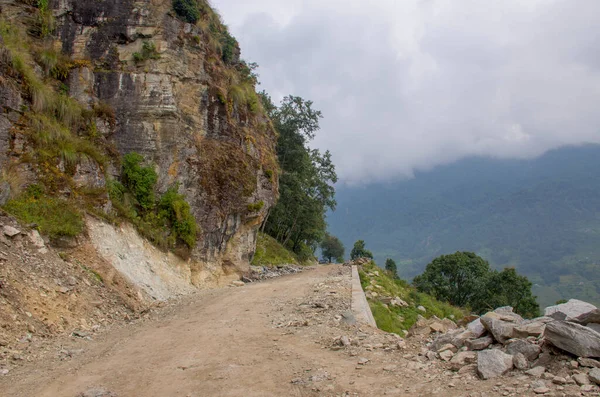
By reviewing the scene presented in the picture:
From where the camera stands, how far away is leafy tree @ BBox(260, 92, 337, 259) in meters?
37.3

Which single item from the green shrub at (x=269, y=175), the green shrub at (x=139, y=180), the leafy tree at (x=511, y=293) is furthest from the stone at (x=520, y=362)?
the leafy tree at (x=511, y=293)

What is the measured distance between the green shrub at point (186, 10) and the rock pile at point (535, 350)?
20.1 meters

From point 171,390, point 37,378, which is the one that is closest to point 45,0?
point 37,378

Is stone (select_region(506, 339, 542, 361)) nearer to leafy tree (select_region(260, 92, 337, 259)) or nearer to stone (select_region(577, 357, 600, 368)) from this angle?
stone (select_region(577, 357, 600, 368))

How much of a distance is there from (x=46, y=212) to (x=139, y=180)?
17.8ft

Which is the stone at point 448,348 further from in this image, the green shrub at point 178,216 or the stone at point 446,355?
the green shrub at point 178,216

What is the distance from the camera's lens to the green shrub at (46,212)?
35.9 feet

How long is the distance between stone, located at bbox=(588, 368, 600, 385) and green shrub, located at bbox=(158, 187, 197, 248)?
15.3 m

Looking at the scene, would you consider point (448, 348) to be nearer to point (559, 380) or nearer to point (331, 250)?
point (559, 380)

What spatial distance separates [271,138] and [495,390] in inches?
910

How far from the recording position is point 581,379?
4398 millimetres

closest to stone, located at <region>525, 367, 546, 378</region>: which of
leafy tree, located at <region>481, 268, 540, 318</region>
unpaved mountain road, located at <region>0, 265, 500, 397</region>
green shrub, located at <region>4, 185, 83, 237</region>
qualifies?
unpaved mountain road, located at <region>0, 265, 500, 397</region>

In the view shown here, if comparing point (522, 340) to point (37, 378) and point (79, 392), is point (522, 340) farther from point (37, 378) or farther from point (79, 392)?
point (37, 378)

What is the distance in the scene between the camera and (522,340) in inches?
215
